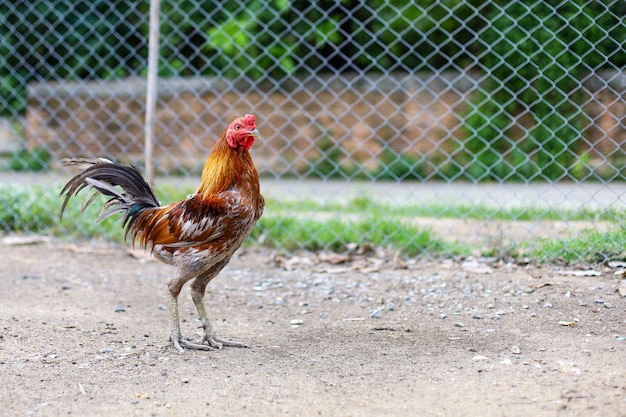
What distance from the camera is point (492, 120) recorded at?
546 cm

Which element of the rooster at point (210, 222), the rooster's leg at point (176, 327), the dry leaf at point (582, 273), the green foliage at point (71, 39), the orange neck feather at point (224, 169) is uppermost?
the green foliage at point (71, 39)

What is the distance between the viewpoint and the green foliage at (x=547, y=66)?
4.18m

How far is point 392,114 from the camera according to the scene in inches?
285

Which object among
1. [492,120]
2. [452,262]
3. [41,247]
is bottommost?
[452,262]

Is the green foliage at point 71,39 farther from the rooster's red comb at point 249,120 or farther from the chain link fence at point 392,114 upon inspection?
the rooster's red comb at point 249,120

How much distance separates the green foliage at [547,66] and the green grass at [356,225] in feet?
1.51

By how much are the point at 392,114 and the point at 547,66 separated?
2.95 meters

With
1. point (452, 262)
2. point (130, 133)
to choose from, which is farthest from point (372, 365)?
point (130, 133)

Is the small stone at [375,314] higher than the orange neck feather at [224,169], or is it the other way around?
the orange neck feather at [224,169]

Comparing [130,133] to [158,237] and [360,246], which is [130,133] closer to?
[360,246]

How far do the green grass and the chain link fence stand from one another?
0.05 feet

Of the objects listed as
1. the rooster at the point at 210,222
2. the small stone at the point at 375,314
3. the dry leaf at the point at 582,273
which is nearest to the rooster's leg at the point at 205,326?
the rooster at the point at 210,222

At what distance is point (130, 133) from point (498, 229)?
4947mm

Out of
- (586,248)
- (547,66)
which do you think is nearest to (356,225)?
(586,248)
